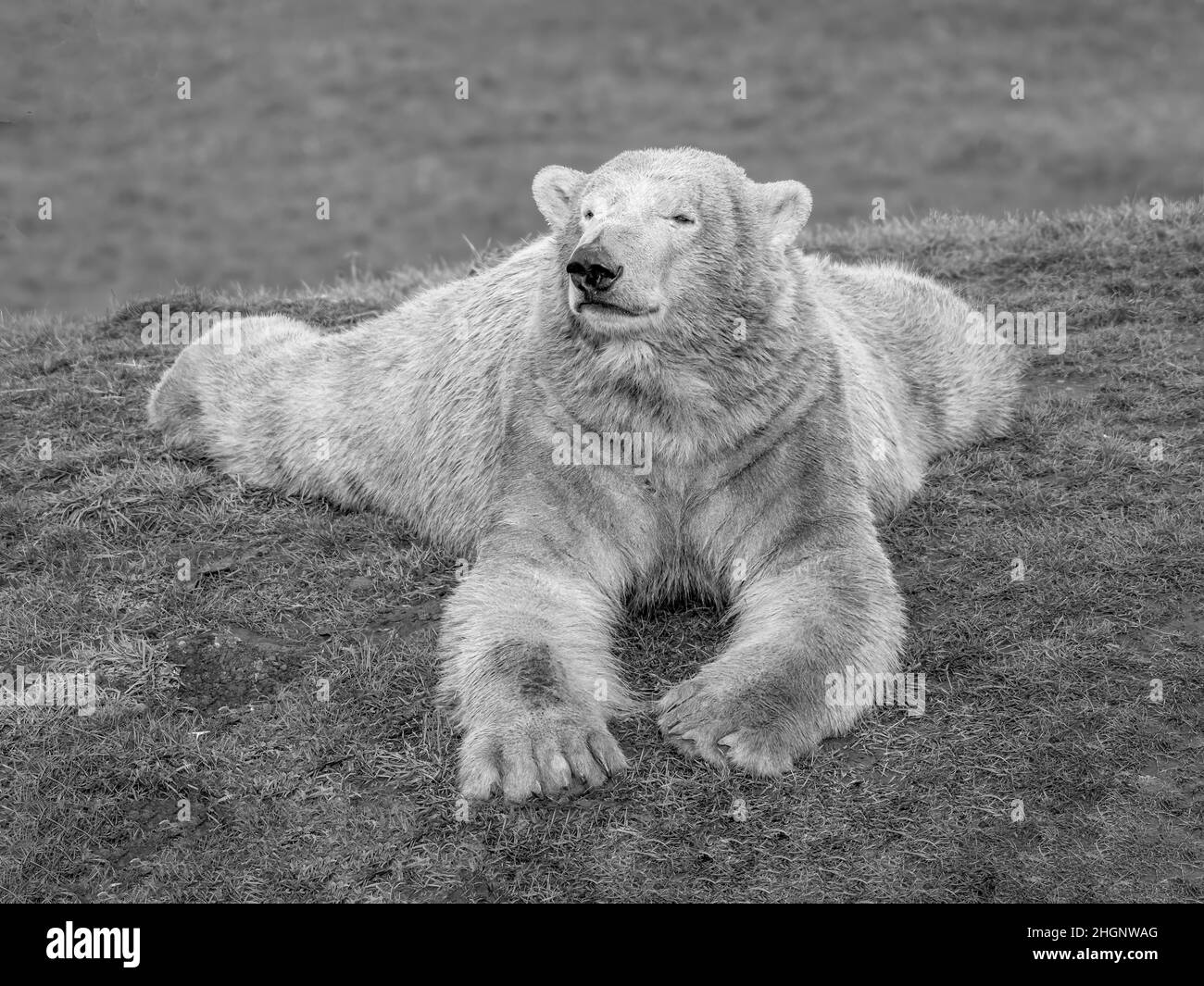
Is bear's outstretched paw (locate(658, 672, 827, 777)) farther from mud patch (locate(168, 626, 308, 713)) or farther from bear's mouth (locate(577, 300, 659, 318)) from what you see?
mud patch (locate(168, 626, 308, 713))

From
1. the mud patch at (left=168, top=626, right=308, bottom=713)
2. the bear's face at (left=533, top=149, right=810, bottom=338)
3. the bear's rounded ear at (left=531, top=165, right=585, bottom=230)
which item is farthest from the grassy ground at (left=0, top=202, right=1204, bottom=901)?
the bear's rounded ear at (left=531, top=165, right=585, bottom=230)

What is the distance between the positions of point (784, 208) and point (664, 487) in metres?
1.40

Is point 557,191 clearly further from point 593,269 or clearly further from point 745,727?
point 745,727

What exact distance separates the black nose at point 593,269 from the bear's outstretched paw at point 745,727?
1656 mm

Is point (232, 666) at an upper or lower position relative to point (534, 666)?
lower

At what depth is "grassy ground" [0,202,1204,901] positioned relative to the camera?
5078 millimetres

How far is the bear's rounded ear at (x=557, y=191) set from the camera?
650 centimetres

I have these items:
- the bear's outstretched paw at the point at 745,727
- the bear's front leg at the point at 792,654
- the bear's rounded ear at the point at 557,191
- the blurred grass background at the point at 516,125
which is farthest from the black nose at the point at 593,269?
the blurred grass background at the point at 516,125

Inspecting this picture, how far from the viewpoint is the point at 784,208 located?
6.42 metres

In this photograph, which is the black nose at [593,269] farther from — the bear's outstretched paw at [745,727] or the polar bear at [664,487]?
the bear's outstretched paw at [745,727]

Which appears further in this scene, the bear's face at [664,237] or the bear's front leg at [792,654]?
the bear's face at [664,237]

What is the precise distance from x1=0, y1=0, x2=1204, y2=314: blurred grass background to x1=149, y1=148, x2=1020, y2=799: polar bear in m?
14.7

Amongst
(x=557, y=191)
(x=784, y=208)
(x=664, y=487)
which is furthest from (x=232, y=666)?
(x=784, y=208)
